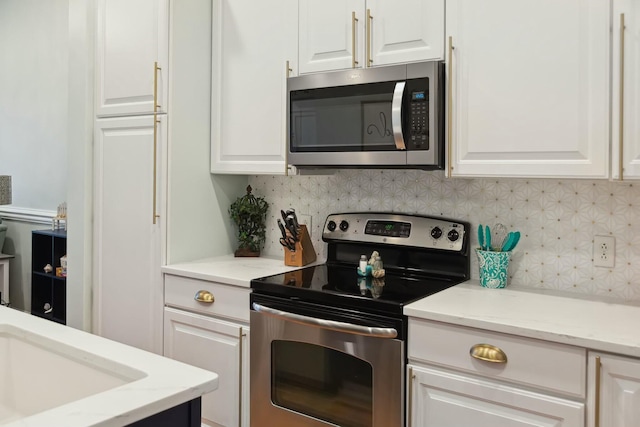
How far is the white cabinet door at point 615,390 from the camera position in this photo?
1.56 m

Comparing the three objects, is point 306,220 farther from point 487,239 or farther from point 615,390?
point 615,390

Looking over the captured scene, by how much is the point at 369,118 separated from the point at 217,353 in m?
1.18

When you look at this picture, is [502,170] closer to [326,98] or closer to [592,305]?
[592,305]

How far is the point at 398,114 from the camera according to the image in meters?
2.14

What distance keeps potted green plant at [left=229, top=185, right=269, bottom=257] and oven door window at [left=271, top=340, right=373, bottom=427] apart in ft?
2.63

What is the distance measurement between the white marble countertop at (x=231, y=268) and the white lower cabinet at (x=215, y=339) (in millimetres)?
33

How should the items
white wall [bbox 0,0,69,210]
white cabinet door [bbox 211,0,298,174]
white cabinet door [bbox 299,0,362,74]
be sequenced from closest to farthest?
white cabinet door [bbox 299,0,362,74], white cabinet door [bbox 211,0,298,174], white wall [bbox 0,0,69,210]

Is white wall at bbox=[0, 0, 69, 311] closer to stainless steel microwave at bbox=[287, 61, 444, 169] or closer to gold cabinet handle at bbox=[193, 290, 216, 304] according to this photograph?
gold cabinet handle at bbox=[193, 290, 216, 304]

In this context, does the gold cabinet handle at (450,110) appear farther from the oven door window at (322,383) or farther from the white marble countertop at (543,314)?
the oven door window at (322,383)

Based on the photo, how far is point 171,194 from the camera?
2.70 metres

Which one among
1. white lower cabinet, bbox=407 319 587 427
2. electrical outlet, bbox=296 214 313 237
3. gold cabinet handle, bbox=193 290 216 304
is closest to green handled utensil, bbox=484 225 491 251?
white lower cabinet, bbox=407 319 587 427

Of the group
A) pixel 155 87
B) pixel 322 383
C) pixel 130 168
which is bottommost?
pixel 322 383

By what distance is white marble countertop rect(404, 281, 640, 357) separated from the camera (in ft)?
5.29

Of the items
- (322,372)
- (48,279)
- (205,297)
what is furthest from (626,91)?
(48,279)
